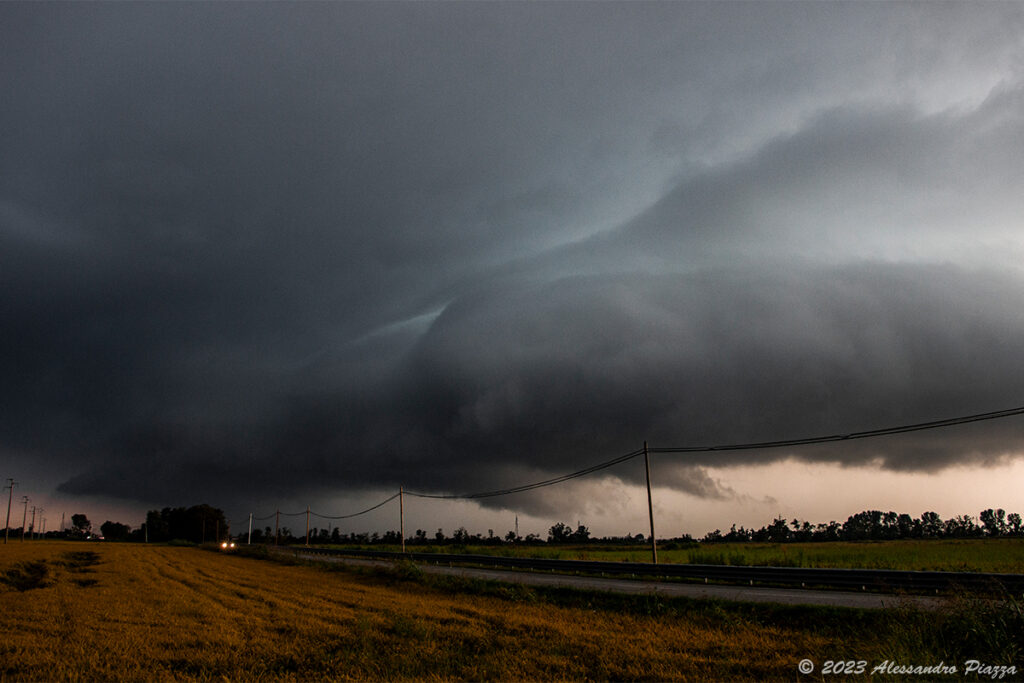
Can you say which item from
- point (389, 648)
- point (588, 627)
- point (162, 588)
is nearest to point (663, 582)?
point (588, 627)

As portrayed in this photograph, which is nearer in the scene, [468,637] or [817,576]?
[468,637]

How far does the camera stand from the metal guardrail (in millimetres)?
21969

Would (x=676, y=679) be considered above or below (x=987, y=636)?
below

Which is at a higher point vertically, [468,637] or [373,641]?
[373,641]

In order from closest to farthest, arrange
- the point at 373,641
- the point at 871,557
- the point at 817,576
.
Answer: the point at 373,641 → the point at 817,576 → the point at 871,557

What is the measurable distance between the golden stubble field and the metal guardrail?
6.50 meters

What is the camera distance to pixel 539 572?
45781 mm

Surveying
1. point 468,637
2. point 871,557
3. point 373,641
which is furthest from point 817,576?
point 373,641

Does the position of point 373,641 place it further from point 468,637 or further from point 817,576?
point 817,576

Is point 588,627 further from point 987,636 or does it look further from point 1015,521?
point 1015,521

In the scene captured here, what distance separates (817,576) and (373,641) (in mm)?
21400

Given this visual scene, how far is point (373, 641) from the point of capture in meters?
17.0

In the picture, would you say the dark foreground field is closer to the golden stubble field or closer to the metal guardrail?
the golden stubble field

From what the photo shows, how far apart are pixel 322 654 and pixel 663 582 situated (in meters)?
23.0
